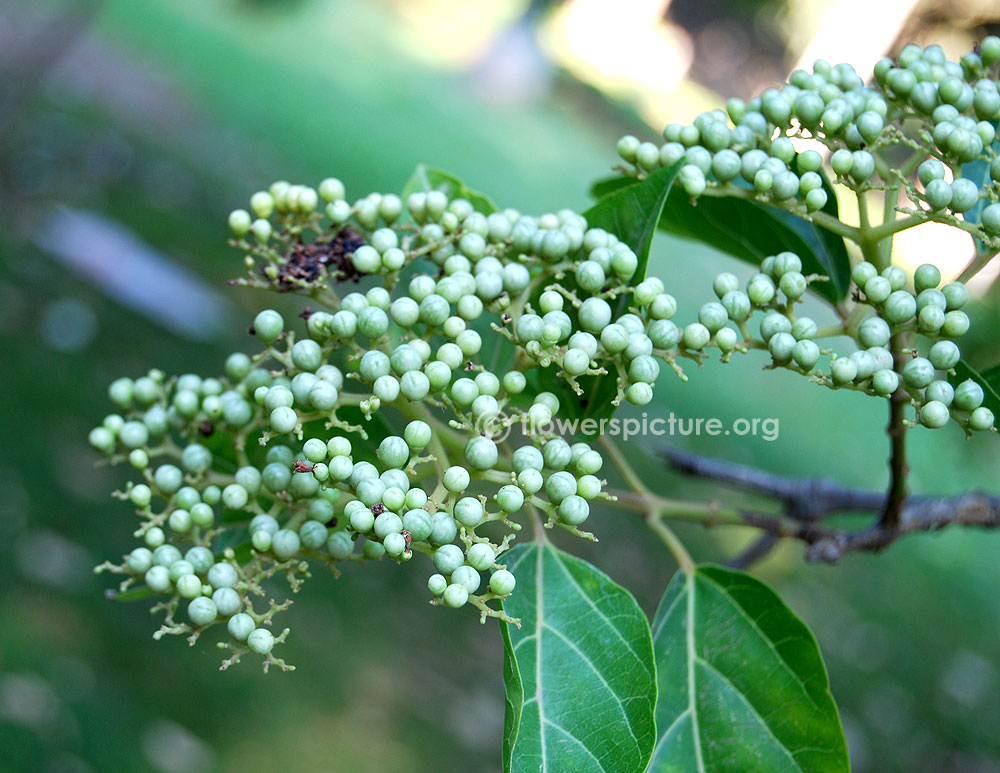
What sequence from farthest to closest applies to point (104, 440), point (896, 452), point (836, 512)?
point (836, 512), point (896, 452), point (104, 440)

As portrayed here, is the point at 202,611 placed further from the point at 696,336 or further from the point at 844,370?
the point at 844,370

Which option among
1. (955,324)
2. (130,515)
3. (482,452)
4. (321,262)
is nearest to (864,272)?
(955,324)

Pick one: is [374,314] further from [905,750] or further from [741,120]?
[905,750]

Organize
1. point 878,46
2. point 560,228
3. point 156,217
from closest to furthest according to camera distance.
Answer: point 560,228, point 156,217, point 878,46

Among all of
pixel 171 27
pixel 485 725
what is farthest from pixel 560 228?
pixel 171 27

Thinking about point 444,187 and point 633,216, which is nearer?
point 633,216

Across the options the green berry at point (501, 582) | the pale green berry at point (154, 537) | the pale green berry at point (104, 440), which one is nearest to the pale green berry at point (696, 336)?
the green berry at point (501, 582)
